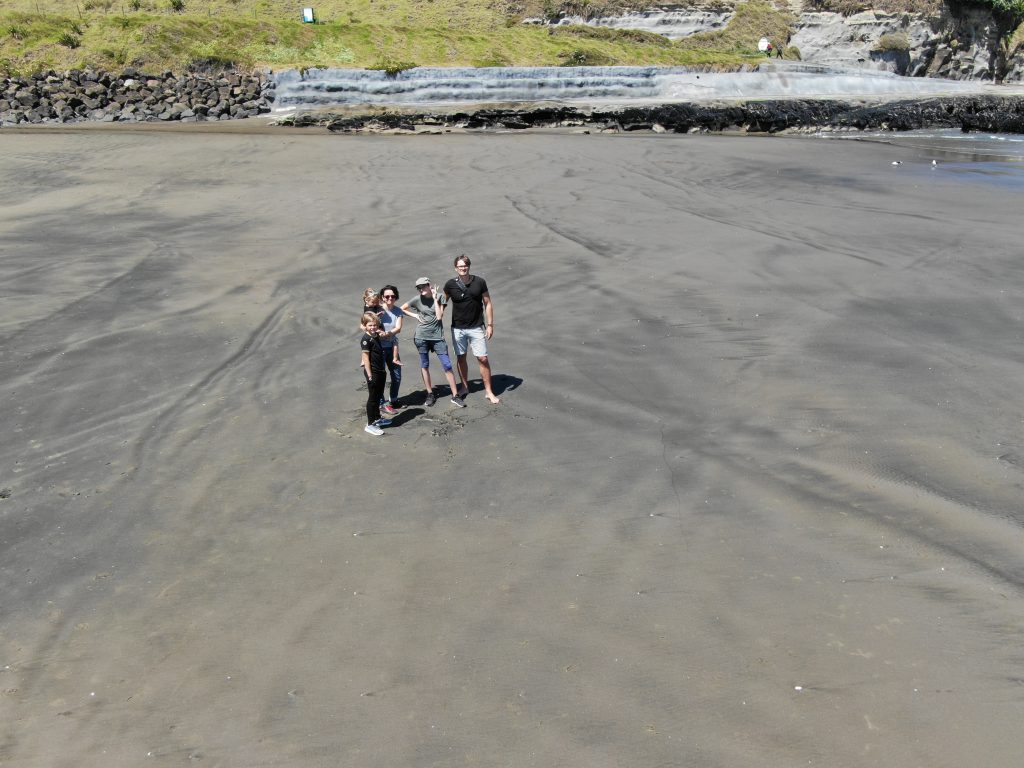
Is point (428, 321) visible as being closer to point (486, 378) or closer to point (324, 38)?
point (486, 378)

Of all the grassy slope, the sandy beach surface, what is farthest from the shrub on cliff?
the sandy beach surface

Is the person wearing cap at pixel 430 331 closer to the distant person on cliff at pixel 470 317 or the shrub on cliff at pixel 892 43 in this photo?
the distant person on cliff at pixel 470 317

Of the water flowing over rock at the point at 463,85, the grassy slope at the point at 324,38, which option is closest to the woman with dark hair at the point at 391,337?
the water flowing over rock at the point at 463,85

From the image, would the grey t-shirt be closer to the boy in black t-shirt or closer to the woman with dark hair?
the woman with dark hair

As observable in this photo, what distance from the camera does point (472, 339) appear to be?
10.0 m

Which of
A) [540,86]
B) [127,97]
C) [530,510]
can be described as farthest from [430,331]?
[540,86]

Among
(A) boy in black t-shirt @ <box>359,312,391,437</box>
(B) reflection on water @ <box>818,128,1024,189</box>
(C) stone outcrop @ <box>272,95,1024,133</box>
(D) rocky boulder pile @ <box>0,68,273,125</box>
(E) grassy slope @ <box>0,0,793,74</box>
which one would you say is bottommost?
(A) boy in black t-shirt @ <box>359,312,391,437</box>

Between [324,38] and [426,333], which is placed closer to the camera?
[426,333]

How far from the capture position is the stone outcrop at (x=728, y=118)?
3600cm

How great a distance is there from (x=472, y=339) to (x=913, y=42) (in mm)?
65233

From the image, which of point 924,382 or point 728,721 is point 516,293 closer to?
point 924,382

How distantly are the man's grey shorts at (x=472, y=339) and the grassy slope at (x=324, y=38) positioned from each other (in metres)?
36.7

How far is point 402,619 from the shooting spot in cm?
650

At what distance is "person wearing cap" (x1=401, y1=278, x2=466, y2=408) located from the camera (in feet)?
32.0
